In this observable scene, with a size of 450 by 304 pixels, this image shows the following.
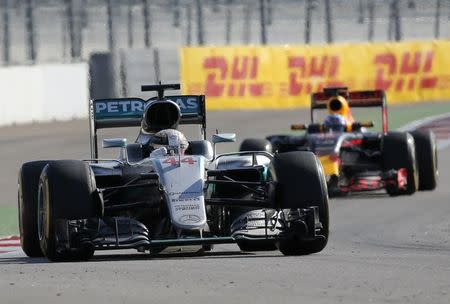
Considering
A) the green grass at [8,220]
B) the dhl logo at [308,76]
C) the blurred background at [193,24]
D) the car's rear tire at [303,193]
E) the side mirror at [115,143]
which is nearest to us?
the car's rear tire at [303,193]

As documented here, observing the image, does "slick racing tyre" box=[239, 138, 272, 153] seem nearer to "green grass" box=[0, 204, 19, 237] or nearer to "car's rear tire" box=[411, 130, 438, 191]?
"car's rear tire" box=[411, 130, 438, 191]

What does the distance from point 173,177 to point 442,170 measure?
43.1ft

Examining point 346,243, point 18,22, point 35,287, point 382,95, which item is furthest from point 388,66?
point 35,287

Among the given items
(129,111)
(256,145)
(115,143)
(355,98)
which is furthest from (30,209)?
(355,98)

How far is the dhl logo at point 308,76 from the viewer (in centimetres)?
4112

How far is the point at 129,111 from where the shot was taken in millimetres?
13820

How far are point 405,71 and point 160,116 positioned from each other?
2988cm

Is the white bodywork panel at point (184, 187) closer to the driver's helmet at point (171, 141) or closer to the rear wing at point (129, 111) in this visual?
the driver's helmet at point (171, 141)

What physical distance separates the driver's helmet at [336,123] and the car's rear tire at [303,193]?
31.2 ft

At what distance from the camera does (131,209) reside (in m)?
11.9

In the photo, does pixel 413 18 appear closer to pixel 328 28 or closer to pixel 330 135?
pixel 328 28

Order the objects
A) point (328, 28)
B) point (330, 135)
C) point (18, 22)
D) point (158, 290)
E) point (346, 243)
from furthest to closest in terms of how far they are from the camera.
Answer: point (328, 28), point (18, 22), point (330, 135), point (346, 243), point (158, 290)

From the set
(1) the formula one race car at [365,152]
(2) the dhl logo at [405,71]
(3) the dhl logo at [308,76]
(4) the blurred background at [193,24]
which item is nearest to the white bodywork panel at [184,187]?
(1) the formula one race car at [365,152]

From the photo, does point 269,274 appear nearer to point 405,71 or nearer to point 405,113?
point 405,113
